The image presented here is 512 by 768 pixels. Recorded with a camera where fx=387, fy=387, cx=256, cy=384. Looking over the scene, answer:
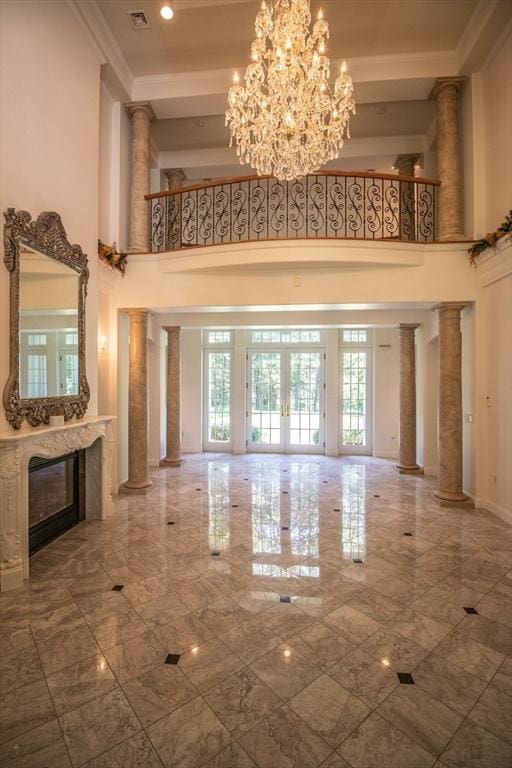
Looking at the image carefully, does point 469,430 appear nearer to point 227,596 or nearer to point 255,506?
point 255,506

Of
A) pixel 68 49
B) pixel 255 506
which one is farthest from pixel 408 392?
pixel 68 49

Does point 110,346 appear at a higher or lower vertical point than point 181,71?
lower

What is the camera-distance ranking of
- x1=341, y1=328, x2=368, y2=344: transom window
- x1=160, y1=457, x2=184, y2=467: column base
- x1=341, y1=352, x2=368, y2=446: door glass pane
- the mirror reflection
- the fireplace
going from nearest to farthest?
the mirror reflection → the fireplace → x1=160, y1=457, x2=184, y2=467: column base → x1=341, y1=352, x2=368, y2=446: door glass pane → x1=341, y1=328, x2=368, y2=344: transom window

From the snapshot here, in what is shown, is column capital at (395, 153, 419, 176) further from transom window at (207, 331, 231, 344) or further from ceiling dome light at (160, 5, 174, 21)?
transom window at (207, 331, 231, 344)

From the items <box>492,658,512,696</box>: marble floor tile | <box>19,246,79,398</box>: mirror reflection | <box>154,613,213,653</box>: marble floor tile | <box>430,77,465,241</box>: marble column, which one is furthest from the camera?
<box>430,77,465,241</box>: marble column

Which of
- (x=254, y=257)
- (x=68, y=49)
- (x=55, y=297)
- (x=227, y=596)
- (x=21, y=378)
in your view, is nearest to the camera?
(x=227, y=596)

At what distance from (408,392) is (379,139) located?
5.37 meters

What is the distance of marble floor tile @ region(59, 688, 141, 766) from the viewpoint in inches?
74.5

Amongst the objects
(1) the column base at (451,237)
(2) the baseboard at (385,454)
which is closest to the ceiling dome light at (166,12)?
(1) the column base at (451,237)

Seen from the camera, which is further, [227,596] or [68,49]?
[68,49]

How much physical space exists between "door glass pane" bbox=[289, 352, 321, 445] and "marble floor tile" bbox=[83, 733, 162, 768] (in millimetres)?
8708

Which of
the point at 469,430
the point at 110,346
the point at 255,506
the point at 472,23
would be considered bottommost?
the point at 255,506

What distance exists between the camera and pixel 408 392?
26.5 ft

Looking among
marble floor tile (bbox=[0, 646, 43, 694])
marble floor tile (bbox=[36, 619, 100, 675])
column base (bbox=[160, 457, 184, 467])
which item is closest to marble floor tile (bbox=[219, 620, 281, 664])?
marble floor tile (bbox=[36, 619, 100, 675])
